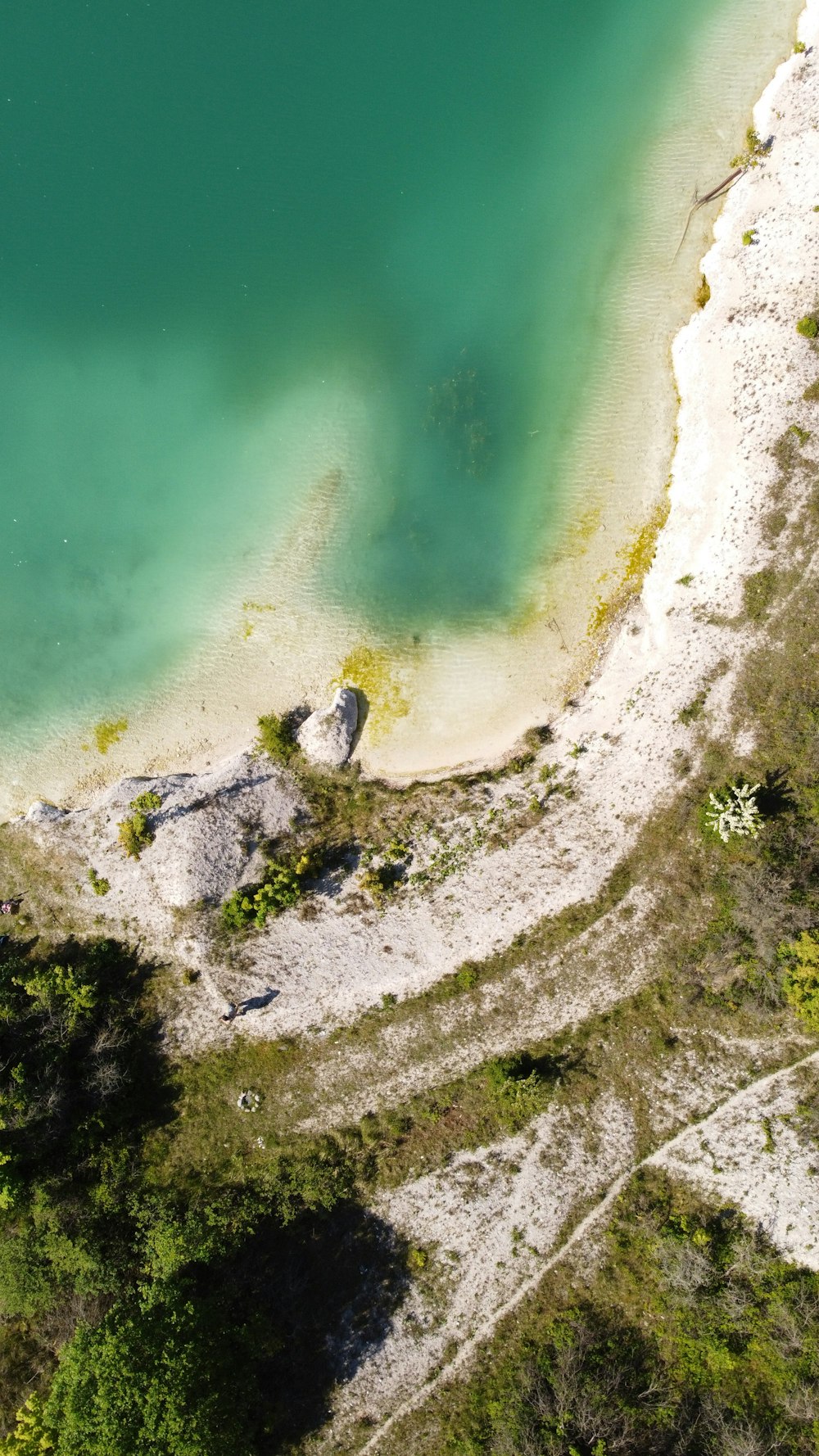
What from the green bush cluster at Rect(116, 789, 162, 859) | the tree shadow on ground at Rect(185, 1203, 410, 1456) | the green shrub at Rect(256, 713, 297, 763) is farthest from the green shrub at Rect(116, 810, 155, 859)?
the tree shadow on ground at Rect(185, 1203, 410, 1456)

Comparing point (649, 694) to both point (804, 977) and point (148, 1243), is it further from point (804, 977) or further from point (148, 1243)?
point (148, 1243)

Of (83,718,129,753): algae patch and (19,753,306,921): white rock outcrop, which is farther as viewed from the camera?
(83,718,129,753): algae patch

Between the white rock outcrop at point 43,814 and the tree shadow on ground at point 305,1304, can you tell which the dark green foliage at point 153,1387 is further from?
the white rock outcrop at point 43,814

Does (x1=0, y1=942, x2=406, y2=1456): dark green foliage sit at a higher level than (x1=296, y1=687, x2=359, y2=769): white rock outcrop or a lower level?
lower

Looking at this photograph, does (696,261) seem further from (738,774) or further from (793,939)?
(793,939)

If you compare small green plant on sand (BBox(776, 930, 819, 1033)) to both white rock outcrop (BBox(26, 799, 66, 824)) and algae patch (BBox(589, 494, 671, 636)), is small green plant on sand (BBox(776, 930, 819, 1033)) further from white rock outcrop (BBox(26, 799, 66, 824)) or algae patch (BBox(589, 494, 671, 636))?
white rock outcrop (BBox(26, 799, 66, 824))

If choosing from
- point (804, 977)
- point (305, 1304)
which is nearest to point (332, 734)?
point (804, 977)

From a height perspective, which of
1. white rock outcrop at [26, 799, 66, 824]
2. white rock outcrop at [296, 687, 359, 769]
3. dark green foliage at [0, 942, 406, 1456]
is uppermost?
white rock outcrop at [26, 799, 66, 824]
